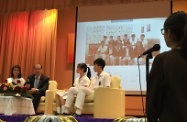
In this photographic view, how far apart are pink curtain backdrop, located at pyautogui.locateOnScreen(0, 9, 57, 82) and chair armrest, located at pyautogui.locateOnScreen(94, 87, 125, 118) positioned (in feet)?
9.96

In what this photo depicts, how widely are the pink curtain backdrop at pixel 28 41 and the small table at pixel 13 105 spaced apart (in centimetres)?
281

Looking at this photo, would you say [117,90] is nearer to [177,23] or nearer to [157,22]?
[157,22]

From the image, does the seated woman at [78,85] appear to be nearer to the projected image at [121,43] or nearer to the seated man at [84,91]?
the seated man at [84,91]

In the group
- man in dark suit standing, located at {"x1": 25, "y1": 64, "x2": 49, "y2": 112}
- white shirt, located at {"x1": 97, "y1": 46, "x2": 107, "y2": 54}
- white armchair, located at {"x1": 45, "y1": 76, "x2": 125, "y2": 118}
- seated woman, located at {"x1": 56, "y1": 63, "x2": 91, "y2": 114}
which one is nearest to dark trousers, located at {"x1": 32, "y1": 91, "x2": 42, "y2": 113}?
man in dark suit standing, located at {"x1": 25, "y1": 64, "x2": 49, "y2": 112}

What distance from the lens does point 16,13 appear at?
7637 mm

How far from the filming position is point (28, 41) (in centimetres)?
746

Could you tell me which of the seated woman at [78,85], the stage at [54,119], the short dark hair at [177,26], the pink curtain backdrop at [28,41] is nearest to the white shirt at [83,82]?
the seated woman at [78,85]

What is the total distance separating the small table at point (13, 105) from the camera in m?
4.19

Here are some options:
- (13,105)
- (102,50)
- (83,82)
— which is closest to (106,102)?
(83,82)

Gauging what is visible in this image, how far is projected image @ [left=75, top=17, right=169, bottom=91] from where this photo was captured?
6.05 meters

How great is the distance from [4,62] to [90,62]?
240cm

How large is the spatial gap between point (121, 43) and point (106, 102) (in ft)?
7.42

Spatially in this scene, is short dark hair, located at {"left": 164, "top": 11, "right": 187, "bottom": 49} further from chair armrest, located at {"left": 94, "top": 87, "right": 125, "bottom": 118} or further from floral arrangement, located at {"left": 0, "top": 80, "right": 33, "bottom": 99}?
floral arrangement, located at {"left": 0, "top": 80, "right": 33, "bottom": 99}

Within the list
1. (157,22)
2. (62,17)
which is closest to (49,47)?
(62,17)
